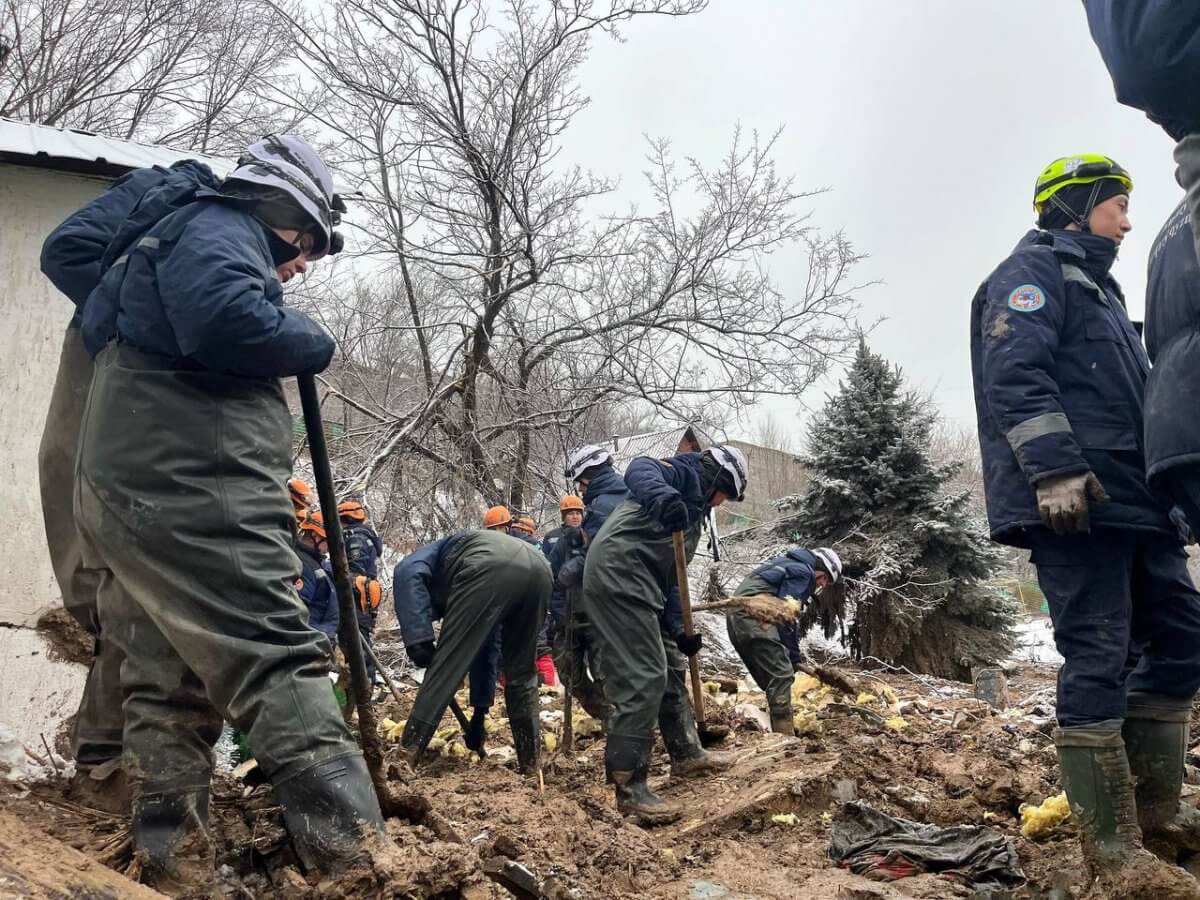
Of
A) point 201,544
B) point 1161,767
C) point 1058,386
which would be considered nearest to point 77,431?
point 201,544

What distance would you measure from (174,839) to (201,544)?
28.8 inches

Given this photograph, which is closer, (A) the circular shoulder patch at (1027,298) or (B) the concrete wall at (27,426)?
(A) the circular shoulder patch at (1027,298)

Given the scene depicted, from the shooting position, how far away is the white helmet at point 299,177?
9.37 feet

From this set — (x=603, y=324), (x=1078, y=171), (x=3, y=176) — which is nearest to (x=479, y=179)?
(x=603, y=324)

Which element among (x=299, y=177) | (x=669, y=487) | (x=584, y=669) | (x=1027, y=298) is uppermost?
(x=1027, y=298)

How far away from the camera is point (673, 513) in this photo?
5176 mm

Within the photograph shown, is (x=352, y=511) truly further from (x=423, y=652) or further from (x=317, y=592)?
(x=423, y=652)

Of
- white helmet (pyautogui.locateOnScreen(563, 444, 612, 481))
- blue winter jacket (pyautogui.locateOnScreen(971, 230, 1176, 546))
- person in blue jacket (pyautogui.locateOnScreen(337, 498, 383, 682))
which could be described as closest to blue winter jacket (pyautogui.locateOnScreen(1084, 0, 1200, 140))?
blue winter jacket (pyautogui.locateOnScreen(971, 230, 1176, 546))

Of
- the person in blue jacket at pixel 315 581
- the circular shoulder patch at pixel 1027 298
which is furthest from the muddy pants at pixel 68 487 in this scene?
the person in blue jacket at pixel 315 581

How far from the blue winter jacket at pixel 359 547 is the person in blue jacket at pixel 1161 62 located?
250 inches

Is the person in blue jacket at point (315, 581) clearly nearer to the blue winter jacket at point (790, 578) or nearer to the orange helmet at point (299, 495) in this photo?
the orange helmet at point (299, 495)

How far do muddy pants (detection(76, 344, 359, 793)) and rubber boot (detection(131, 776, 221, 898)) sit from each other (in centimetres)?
3

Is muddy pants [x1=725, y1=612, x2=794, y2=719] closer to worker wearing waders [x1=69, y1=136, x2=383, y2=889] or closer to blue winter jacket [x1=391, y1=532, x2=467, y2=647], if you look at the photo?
blue winter jacket [x1=391, y1=532, x2=467, y2=647]

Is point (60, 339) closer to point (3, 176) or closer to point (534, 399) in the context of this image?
point (3, 176)
